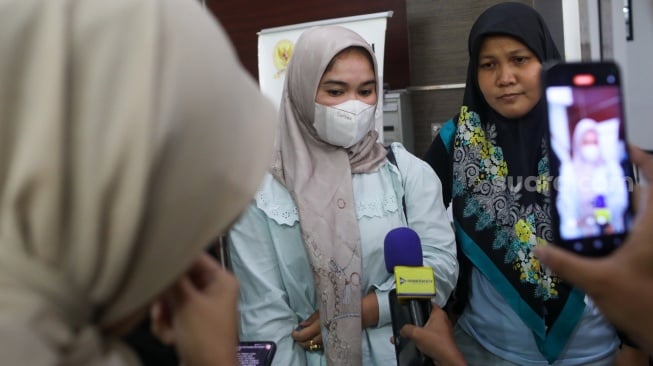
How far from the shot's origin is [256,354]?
3.57ft

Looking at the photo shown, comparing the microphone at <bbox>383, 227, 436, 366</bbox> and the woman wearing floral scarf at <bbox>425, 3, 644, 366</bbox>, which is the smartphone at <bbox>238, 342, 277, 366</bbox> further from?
the woman wearing floral scarf at <bbox>425, 3, 644, 366</bbox>

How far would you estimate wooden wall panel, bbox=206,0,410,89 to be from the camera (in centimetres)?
320

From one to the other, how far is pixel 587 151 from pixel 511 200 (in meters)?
0.70

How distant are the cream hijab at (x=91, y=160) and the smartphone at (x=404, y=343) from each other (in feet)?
A: 1.92

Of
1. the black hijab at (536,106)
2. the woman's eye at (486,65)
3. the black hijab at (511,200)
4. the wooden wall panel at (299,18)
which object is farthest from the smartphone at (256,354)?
the wooden wall panel at (299,18)

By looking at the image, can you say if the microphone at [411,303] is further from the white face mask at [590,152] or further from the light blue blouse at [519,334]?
the light blue blouse at [519,334]

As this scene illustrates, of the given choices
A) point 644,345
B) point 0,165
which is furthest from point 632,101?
point 0,165

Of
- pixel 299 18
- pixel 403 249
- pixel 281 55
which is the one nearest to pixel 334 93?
pixel 403 249

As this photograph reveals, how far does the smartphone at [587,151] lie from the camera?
776 mm

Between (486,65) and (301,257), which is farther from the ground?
(486,65)

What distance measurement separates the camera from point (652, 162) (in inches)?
26.8

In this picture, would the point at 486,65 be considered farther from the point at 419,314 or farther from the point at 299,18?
the point at 299,18

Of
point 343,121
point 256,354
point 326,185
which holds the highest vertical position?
point 343,121

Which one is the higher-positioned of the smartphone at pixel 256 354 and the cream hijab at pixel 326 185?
the cream hijab at pixel 326 185
